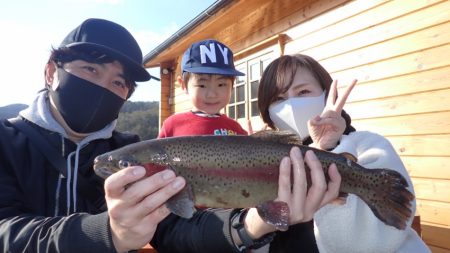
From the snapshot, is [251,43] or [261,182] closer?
[261,182]

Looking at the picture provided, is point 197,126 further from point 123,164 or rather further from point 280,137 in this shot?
point 123,164

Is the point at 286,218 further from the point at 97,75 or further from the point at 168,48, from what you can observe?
the point at 168,48

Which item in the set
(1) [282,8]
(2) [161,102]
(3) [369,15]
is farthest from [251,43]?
(2) [161,102]

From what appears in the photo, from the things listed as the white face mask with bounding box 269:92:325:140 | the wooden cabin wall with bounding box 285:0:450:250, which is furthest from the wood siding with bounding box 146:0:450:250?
the white face mask with bounding box 269:92:325:140

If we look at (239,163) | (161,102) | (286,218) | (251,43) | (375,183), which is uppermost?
(251,43)

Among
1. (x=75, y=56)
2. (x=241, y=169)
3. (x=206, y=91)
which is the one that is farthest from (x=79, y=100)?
(x=206, y=91)

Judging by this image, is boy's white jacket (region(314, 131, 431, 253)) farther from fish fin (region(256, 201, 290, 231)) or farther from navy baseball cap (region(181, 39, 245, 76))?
navy baseball cap (region(181, 39, 245, 76))

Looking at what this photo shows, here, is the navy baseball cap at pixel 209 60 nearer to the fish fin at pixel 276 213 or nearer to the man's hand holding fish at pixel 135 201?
the fish fin at pixel 276 213
